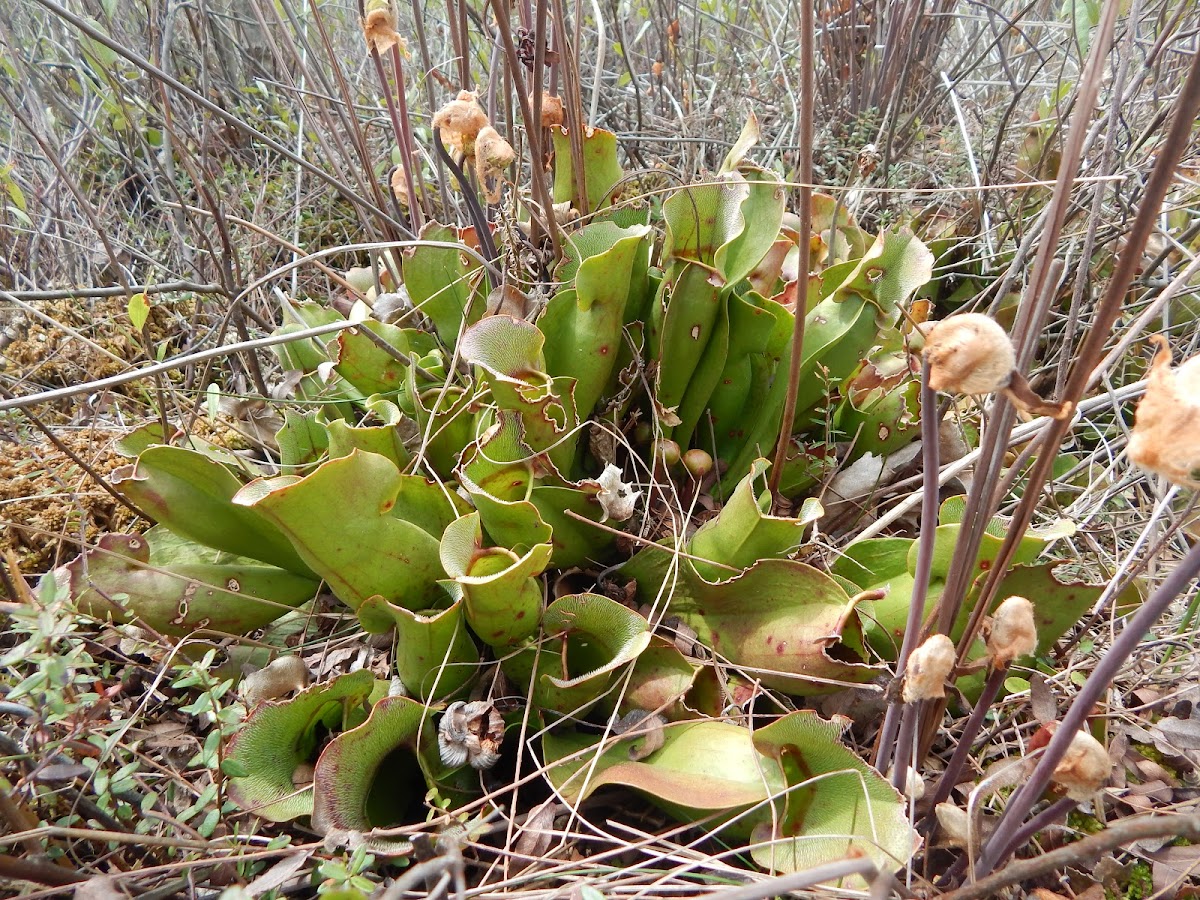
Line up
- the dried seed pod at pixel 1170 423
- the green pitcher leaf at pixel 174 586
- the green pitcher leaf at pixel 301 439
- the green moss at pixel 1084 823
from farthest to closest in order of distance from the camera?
1. the green pitcher leaf at pixel 301 439
2. the green pitcher leaf at pixel 174 586
3. the green moss at pixel 1084 823
4. the dried seed pod at pixel 1170 423

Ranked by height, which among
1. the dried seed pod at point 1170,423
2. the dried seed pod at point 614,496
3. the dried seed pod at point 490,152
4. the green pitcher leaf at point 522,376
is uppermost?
the dried seed pod at point 490,152

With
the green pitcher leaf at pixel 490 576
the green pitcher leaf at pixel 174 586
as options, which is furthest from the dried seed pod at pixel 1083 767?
the green pitcher leaf at pixel 174 586

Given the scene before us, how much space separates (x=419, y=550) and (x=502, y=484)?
0.13 metres

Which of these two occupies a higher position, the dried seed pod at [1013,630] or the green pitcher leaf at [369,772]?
the dried seed pod at [1013,630]

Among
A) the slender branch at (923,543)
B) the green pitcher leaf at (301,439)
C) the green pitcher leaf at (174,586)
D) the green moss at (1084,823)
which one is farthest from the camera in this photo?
the green pitcher leaf at (301,439)

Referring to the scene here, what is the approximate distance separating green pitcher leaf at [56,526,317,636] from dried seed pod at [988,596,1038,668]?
0.84 m

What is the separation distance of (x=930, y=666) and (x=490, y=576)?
1.34 feet

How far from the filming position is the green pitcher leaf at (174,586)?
0.85 m

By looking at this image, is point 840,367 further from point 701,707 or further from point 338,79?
point 338,79

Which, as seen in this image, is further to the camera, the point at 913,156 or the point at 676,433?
the point at 913,156

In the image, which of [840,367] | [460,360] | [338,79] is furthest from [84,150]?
[840,367]

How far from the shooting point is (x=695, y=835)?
30.1 inches

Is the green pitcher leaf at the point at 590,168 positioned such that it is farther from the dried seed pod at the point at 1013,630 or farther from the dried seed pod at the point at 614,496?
the dried seed pod at the point at 1013,630

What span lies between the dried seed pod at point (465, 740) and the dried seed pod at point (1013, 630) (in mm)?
515
